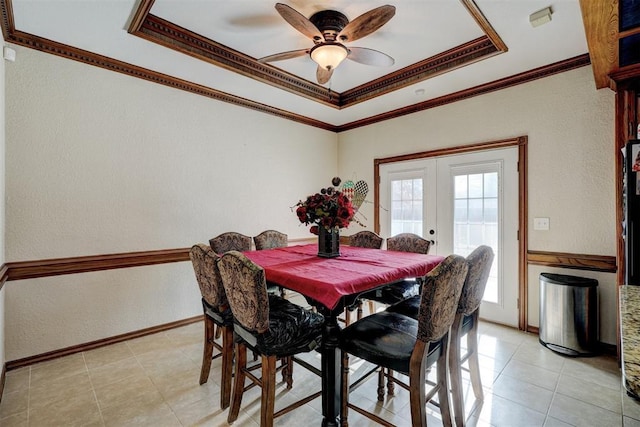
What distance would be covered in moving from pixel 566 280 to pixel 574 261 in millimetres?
289

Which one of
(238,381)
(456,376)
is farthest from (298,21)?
(456,376)

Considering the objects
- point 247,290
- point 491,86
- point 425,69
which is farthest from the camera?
point 491,86

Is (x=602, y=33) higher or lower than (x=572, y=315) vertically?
higher

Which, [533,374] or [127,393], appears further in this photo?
[533,374]

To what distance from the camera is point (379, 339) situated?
166 cm

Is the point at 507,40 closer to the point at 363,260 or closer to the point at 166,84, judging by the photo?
the point at 363,260

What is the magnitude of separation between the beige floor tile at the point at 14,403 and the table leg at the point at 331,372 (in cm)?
201

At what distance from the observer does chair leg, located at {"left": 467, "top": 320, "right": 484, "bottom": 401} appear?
2.02 metres

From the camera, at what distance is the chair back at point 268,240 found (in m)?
3.54

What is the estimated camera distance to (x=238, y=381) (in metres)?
1.84

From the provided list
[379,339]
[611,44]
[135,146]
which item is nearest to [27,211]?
[135,146]

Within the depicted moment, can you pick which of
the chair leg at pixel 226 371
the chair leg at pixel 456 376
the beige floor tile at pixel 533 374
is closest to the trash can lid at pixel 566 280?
the beige floor tile at pixel 533 374

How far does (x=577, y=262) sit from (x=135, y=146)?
14.8 feet

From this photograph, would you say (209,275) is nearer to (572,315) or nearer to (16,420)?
(16,420)
